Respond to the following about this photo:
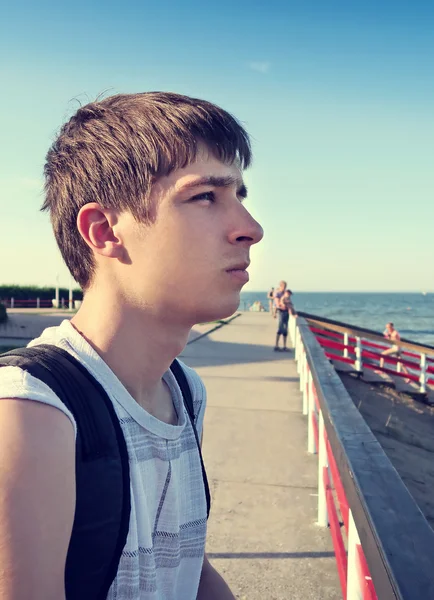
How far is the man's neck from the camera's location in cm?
133

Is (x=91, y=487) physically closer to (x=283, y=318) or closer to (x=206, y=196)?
(x=206, y=196)

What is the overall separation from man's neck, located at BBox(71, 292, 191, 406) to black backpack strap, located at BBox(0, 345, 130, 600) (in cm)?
22

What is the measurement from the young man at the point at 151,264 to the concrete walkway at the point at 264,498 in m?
2.06

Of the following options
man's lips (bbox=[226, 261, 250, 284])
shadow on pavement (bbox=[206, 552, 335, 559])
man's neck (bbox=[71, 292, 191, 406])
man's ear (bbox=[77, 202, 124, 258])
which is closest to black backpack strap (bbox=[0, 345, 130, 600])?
man's neck (bbox=[71, 292, 191, 406])

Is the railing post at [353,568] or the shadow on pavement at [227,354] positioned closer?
the railing post at [353,568]

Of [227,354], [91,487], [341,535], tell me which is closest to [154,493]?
[91,487]

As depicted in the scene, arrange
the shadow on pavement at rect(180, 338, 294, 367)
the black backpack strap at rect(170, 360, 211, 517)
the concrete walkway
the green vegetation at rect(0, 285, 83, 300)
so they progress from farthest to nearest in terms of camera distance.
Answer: the green vegetation at rect(0, 285, 83, 300) < the shadow on pavement at rect(180, 338, 294, 367) < the concrete walkway < the black backpack strap at rect(170, 360, 211, 517)

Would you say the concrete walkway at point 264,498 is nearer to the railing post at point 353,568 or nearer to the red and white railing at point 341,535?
the red and white railing at point 341,535

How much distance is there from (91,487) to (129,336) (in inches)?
17.0

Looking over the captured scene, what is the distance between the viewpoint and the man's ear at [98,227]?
1372 mm

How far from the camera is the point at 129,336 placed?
4.44ft

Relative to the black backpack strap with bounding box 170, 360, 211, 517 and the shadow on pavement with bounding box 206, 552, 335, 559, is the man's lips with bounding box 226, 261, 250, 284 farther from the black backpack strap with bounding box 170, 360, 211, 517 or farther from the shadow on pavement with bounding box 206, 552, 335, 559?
the shadow on pavement with bounding box 206, 552, 335, 559

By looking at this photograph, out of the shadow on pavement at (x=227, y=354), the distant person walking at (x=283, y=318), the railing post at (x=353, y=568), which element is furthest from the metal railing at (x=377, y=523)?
the distant person walking at (x=283, y=318)

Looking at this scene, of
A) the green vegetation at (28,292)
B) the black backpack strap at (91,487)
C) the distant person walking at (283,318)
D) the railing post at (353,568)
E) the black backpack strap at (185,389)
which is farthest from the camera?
the green vegetation at (28,292)
